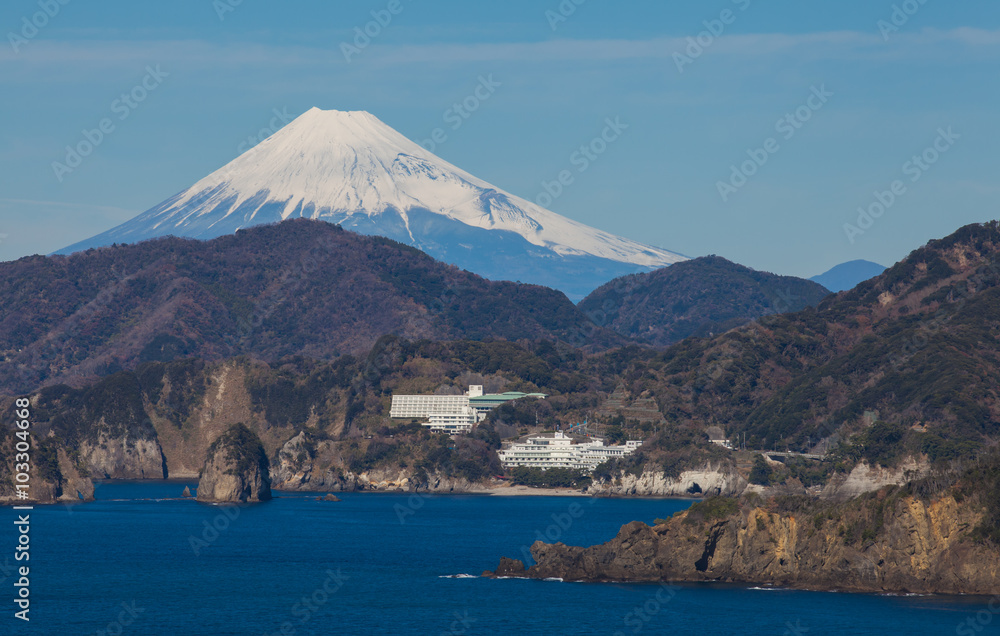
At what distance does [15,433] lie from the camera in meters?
113

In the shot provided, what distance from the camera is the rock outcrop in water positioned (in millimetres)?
65812

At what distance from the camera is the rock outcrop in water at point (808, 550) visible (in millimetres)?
65812

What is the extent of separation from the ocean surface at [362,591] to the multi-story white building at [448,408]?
56236 mm

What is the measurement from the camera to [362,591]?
7356 centimetres

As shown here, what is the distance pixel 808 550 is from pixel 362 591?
23.1 meters

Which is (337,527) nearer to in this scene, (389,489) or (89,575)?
(89,575)

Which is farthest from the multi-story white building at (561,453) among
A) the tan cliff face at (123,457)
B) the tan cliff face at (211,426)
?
the tan cliff face at (123,457)

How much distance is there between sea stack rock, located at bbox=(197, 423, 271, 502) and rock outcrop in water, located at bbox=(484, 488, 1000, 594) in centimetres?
5846
